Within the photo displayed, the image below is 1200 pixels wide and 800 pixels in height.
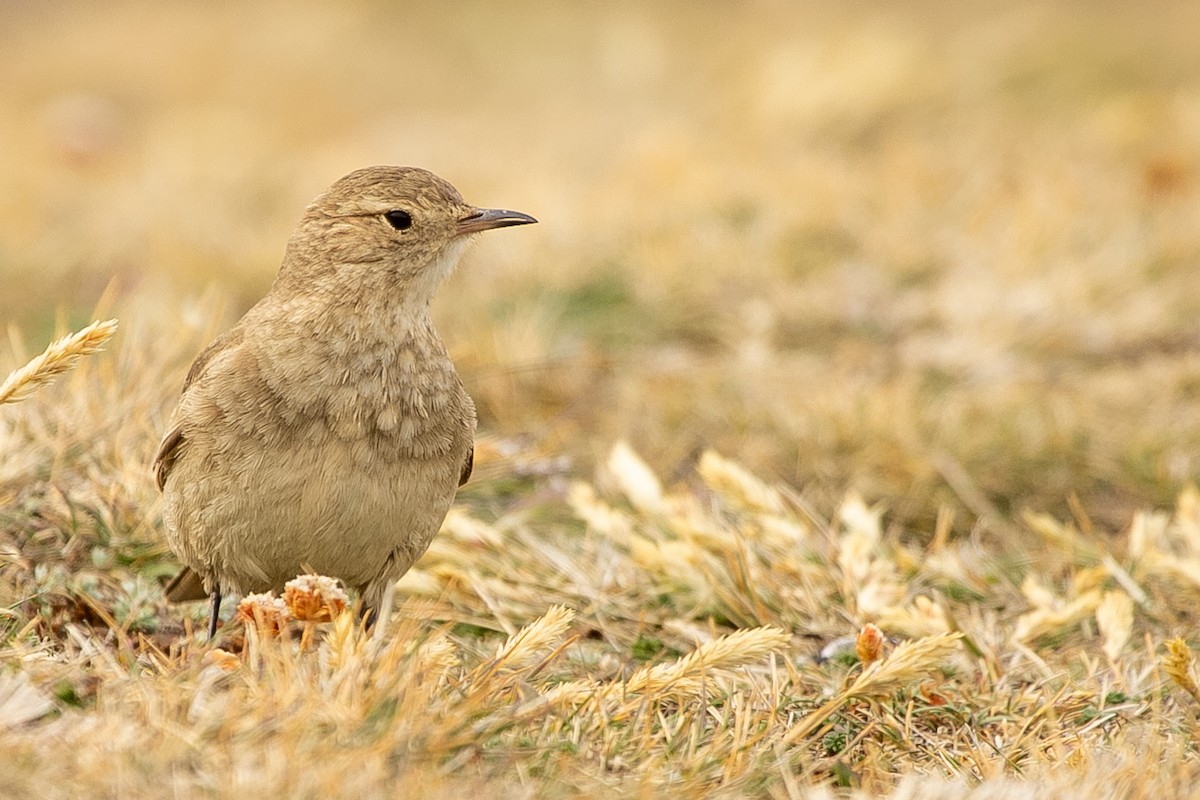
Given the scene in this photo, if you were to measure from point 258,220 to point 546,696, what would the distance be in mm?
7065

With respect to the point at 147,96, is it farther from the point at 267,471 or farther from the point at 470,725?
the point at 470,725

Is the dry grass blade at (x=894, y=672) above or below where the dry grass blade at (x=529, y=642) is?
below

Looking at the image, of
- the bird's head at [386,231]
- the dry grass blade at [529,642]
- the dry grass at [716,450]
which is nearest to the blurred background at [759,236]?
the dry grass at [716,450]

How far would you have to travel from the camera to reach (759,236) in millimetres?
8234

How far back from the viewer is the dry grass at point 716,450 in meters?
2.76

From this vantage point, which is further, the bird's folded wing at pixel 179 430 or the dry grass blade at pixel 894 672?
the bird's folded wing at pixel 179 430

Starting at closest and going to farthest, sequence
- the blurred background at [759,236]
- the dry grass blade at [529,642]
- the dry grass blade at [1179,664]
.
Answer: the dry grass blade at [529,642] < the dry grass blade at [1179,664] < the blurred background at [759,236]

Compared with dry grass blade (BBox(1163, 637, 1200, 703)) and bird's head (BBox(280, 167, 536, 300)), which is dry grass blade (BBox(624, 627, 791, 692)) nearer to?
dry grass blade (BBox(1163, 637, 1200, 703))

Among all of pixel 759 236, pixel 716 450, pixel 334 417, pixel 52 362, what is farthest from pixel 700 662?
pixel 759 236

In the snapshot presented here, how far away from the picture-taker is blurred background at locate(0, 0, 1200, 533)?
221 inches

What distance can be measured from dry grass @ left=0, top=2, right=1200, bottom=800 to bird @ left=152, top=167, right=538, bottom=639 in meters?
0.21

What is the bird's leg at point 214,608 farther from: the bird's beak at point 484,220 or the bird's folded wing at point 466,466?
the bird's beak at point 484,220

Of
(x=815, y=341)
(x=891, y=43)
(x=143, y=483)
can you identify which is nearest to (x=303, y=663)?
(x=143, y=483)

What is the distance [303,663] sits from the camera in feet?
9.08
